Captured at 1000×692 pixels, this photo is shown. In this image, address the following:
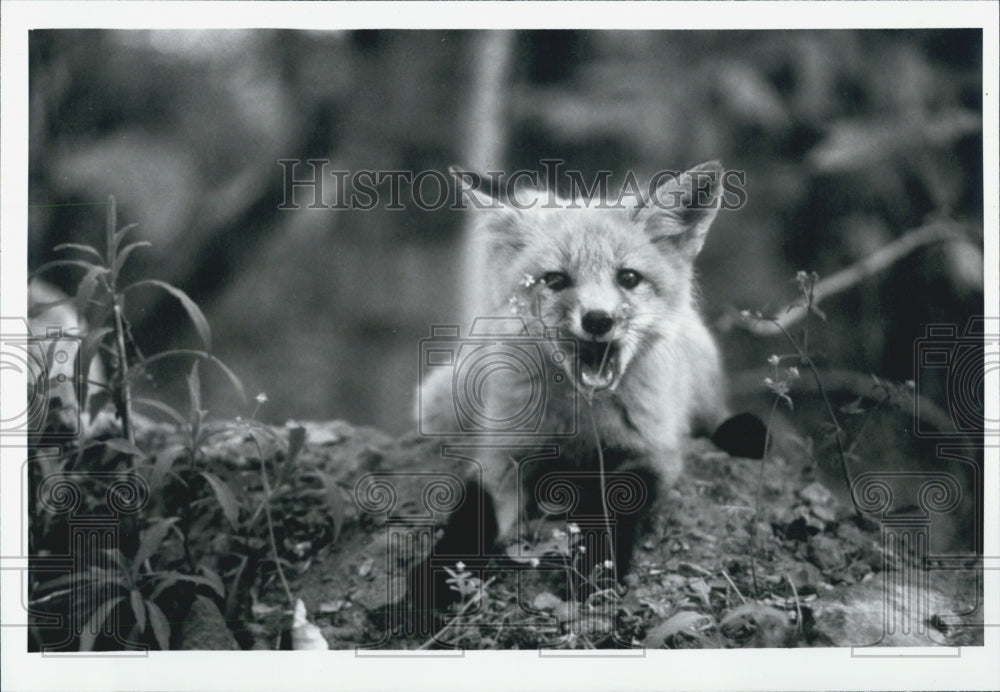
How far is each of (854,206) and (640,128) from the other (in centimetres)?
78

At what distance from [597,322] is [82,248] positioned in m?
1.65

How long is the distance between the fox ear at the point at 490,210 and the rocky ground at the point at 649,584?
728mm

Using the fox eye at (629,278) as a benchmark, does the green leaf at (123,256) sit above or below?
above

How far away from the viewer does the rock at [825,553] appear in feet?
9.55

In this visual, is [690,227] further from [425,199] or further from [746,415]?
[425,199]

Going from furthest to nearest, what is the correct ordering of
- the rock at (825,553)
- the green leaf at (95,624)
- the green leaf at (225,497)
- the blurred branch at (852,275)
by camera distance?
the blurred branch at (852,275), the rock at (825,553), the green leaf at (95,624), the green leaf at (225,497)

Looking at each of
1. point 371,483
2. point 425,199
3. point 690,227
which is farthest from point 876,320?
point 371,483

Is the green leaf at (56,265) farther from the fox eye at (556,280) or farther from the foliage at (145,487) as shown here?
the fox eye at (556,280)

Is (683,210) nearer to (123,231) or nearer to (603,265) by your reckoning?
(603,265)

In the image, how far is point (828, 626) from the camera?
2.87m

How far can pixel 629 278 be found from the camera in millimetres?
2836

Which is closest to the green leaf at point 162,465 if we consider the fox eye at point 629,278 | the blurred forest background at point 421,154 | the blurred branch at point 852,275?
the blurred forest background at point 421,154

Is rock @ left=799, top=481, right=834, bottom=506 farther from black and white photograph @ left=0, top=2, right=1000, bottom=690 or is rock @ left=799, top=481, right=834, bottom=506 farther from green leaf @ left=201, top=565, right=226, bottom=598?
green leaf @ left=201, top=565, right=226, bottom=598

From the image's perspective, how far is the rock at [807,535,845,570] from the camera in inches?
115
